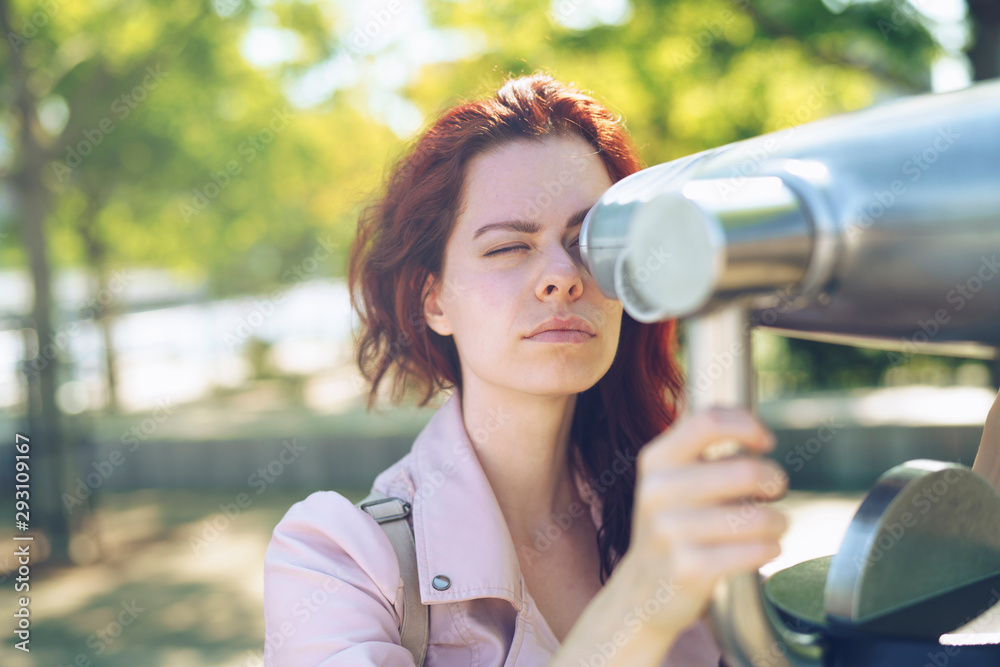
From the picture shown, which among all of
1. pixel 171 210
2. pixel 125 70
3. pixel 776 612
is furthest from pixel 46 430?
pixel 776 612

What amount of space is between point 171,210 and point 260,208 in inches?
32.8

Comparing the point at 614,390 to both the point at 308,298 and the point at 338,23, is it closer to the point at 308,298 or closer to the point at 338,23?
the point at 338,23

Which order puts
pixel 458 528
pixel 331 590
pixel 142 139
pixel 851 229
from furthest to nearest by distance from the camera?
1. pixel 142 139
2. pixel 458 528
3. pixel 331 590
4. pixel 851 229

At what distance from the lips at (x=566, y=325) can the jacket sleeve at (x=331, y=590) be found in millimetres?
396

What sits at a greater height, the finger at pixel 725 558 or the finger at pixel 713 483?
the finger at pixel 713 483

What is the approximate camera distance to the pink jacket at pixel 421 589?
121cm

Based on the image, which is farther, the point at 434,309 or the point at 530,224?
the point at 434,309

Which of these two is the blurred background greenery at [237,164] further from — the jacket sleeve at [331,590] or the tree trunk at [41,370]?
the jacket sleeve at [331,590]

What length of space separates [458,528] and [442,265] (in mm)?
492

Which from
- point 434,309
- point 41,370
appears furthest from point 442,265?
point 41,370

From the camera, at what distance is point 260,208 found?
787 cm

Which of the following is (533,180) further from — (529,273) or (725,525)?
(725,525)

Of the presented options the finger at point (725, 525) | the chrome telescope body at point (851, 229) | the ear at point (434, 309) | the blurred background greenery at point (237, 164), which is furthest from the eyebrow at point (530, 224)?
the blurred background greenery at point (237, 164)

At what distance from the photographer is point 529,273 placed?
54.2 inches
